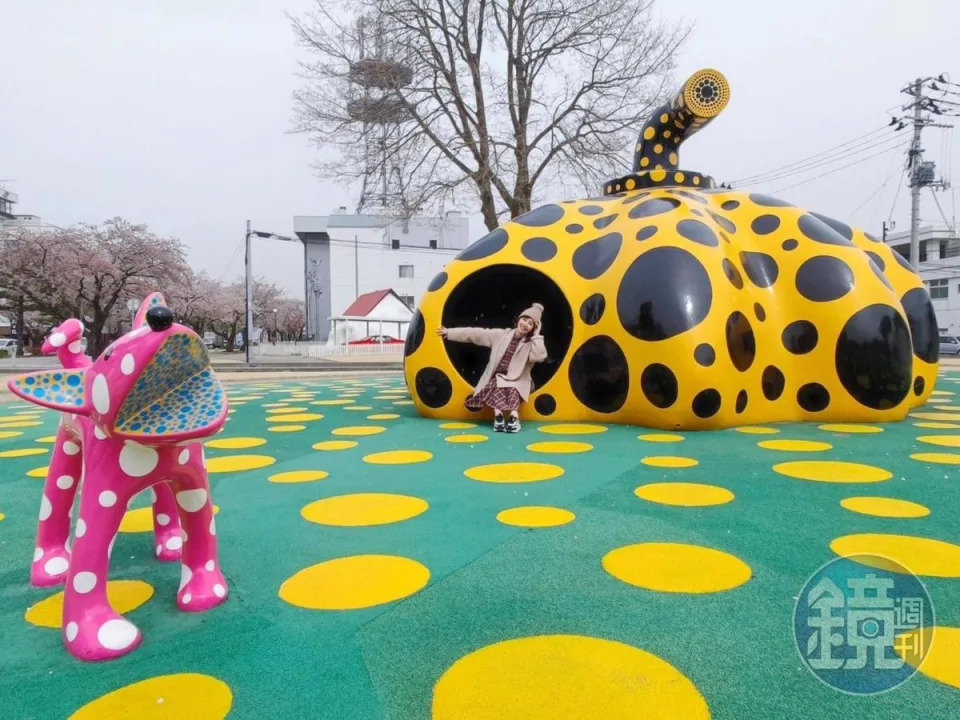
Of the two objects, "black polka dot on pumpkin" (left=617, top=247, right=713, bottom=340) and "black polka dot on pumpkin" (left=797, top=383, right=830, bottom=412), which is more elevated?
"black polka dot on pumpkin" (left=617, top=247, right=713, bottom=340)

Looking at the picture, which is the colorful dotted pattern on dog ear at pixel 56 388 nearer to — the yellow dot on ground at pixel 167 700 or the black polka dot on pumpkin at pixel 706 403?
the yellow dot on ground at pixel 167 700

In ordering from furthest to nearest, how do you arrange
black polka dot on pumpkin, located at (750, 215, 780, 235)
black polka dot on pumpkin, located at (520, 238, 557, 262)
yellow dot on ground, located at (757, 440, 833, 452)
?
1. black polka dot on pumpkin, located at (520, 238, 557, 262)
2. black polka dot on pumpkin, located at (750, 215, 780, 235)
3. yellow dot on ground, located at (757, 440, 833, 452)

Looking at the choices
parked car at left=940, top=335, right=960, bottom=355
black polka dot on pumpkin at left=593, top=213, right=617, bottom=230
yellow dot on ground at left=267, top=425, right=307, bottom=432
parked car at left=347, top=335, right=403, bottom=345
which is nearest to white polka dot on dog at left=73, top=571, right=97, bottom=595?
yellow dot on ground at left=267, top=425, right=307, bottom=432

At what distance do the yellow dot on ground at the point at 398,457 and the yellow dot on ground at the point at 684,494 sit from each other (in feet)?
4.90

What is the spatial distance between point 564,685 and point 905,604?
111 centimetres

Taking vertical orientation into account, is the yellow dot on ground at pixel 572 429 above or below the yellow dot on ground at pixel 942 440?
below

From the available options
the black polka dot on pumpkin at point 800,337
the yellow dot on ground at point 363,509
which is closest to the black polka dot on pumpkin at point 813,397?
the black polka dot on pumpkin at point 800,337

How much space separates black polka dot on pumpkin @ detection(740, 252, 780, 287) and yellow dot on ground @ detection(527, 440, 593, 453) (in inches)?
90.2

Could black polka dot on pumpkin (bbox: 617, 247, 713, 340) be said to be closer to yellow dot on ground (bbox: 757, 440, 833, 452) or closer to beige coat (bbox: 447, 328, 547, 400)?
beige coat (bbox: 447, 328, 547, 400)

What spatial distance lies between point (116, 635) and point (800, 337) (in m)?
5.29

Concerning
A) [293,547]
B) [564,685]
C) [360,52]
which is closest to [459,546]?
[293,547]

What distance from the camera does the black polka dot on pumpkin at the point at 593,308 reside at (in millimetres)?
5383

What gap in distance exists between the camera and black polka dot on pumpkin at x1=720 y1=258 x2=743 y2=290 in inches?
204

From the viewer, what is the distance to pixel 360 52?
48.0 feet
